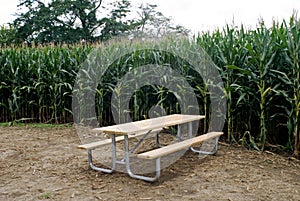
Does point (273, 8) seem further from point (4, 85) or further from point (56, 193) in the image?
point (4, 85)

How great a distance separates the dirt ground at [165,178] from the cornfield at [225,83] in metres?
0.47

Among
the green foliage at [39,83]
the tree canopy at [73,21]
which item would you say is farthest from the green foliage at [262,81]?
the tree canopy at [73,21]

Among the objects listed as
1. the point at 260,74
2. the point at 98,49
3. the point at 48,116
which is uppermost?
the point at 98,49

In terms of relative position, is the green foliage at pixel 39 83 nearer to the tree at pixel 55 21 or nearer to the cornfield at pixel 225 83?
the cornfield at pixel 225 83

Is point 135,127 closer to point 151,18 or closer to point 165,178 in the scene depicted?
point 165,178

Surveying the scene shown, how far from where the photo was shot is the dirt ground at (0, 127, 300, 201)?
2941 millimetres

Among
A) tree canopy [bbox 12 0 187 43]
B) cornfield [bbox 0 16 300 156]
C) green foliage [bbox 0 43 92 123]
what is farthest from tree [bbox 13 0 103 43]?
cornfield [bbox 0 16 300 156]

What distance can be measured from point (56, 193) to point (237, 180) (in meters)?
1.81

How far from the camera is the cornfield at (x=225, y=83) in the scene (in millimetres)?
4121

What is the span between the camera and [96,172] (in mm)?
3633

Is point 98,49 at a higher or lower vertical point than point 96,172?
higher

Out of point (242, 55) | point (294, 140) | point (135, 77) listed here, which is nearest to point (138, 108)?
point (135, 77)

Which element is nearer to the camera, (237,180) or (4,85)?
(237,180)

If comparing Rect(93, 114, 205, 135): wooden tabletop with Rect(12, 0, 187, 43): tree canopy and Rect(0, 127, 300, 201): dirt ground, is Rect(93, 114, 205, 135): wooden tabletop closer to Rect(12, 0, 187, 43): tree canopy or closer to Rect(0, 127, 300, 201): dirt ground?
Rect(0, 127, 300, 201): dirt ground
